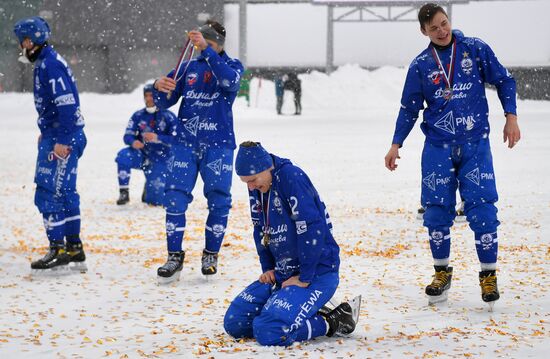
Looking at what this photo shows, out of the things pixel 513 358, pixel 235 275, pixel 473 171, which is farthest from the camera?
pixel 235 275

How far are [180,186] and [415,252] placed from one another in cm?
245

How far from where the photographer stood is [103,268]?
24.4ft

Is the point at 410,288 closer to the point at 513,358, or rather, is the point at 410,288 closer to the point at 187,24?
the point at 513,358

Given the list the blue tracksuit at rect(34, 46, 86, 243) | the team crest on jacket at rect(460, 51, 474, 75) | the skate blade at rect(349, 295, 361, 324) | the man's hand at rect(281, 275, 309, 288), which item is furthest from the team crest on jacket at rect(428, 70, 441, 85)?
the blue tracksuit at rect(34, 46, 86, 243)

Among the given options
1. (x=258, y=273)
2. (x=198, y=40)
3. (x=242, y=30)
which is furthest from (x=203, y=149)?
(x=242, y=30)

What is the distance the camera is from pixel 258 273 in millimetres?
7117

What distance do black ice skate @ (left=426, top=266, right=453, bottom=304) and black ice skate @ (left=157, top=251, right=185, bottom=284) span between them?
2094mm

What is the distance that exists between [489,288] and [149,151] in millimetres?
6843

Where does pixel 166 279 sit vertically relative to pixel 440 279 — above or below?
below

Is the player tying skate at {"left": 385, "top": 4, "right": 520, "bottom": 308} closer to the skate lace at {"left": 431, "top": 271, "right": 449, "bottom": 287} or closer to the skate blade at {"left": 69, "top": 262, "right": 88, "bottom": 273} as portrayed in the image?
the skate lace at {"left": 431, "top": 271, "right": 449, "bottom": 287}

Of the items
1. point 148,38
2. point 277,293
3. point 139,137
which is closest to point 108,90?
point 148,38

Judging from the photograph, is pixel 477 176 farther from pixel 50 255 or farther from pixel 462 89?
pixel 50 255

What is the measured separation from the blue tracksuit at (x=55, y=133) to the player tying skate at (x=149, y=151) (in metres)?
3.96

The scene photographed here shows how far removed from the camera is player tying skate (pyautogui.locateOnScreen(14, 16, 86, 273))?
6965 mm
